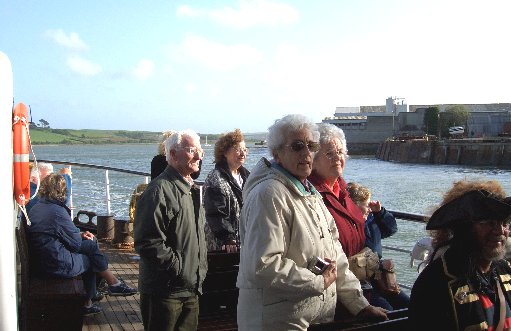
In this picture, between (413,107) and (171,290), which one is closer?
(171,290)

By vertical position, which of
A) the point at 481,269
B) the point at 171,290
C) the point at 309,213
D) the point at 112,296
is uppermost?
the point at 309,213

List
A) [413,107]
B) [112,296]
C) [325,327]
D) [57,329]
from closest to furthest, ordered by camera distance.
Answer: [325,327]
[57,329]
[112,296]
[413,107]

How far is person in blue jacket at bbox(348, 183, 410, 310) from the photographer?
3.80 meters

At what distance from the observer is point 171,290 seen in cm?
334

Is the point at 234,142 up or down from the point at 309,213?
up

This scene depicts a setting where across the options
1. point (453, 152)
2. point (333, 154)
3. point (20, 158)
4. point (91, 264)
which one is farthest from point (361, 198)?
point (453, 152)

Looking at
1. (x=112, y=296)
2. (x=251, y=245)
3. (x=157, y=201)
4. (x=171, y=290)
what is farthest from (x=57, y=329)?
(x=251, y=245)

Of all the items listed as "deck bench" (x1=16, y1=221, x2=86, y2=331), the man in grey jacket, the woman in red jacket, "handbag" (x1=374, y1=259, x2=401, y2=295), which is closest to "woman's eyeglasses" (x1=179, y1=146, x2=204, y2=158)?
the man in grey jacket

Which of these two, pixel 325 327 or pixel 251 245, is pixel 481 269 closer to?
pixel 325 327

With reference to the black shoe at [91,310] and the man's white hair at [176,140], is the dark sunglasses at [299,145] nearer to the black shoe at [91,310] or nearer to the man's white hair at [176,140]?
the man's white hair at [176,140]

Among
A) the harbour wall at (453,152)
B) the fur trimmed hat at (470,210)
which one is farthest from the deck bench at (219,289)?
the harbour wall at (453,152)

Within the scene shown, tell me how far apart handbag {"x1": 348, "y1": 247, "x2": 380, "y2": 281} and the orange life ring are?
5.97 ft

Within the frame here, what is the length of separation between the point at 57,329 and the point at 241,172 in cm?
182

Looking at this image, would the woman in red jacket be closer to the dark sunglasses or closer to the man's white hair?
the dark sunglasses
